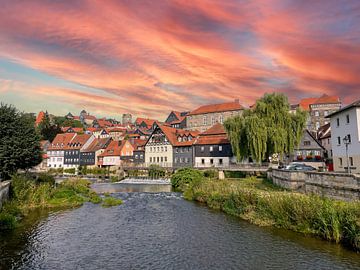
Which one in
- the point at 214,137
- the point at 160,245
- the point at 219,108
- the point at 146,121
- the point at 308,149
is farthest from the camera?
the point at 146,121

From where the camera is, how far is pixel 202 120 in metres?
104

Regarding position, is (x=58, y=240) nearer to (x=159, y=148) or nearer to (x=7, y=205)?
(x=7, y=205)

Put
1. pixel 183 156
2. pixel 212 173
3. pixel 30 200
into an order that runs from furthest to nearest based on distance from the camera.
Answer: pixel 183 156 < pixel 212 173 < pixel 30 200

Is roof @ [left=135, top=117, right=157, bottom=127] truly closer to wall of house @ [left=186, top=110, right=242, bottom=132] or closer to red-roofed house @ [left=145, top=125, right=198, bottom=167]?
wall of house @ [left=186, top=110, right=242, bottom=132]

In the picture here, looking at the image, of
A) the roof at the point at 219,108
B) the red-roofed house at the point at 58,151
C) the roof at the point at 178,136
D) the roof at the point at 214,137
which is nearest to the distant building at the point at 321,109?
the roof at the point at 219,108

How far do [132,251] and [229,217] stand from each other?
36.7ft

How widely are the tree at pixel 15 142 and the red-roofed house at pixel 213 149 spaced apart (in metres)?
37.5

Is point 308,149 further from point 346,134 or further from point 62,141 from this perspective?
point 62,141

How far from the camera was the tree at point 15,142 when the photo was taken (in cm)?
3441

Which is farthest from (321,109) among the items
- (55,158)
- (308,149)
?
(55,158)

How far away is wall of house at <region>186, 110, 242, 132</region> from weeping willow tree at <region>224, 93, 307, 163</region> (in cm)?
5004

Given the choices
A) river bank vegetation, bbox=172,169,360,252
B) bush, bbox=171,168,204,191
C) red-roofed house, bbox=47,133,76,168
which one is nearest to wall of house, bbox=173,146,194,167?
bush, bbox=171,168,204,191

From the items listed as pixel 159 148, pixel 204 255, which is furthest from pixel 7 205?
pixel 159 148

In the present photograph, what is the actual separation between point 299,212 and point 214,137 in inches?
1973
